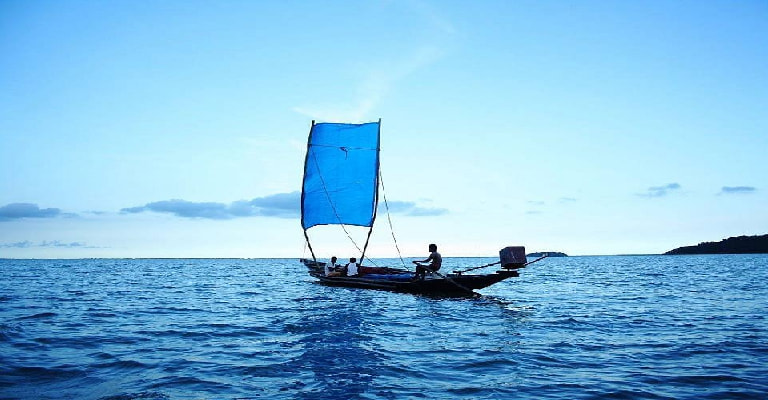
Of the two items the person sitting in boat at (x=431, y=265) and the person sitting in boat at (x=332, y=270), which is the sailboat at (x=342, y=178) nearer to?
the person sitting in boat at (x=332, y=270)

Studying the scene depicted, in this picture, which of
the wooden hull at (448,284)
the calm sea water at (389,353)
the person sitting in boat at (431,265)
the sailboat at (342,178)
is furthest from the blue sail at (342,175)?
the calm sea water at (389,353)

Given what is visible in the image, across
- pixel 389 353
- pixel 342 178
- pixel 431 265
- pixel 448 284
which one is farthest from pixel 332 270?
pixel 389 353

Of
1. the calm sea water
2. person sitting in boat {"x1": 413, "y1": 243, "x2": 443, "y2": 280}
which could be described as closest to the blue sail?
person sitting in boat {"x1": 413, "y1": 243, "x2": 443, "y2": 280}

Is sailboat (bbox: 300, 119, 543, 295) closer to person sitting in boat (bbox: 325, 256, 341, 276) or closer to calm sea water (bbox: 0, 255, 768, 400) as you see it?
person sitting in boat (bbox: 325, 256, 341, 276)

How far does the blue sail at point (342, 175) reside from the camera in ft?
103

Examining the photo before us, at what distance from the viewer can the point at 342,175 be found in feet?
104

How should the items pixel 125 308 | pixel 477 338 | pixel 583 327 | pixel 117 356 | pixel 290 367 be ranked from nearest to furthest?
pixel 290 367 < pixel 117 356 < pixel 477 338 < pixel 583 327 < pixel 125 308

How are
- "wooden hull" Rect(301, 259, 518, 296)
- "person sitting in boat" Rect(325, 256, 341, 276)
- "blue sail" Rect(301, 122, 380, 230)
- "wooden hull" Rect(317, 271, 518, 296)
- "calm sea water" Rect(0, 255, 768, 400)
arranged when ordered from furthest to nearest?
"blue sail" Rect(301, 122, 380, 230) < "person sitting in boat" Rect(325, 256, 341, 276) < "wooden hull" Rect(317, 271, 518, 296) < "wooden hull" Rect(301, 259, 518, 296) < "calm sea water" Rect(0, 255, 768, 400)

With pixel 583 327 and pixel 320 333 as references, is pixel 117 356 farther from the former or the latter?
pixel 583 327

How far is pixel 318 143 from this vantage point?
32406mm

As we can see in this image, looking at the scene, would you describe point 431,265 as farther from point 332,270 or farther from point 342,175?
point 332,270

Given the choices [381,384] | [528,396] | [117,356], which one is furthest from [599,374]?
[117,356]

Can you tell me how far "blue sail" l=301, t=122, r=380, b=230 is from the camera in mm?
31406

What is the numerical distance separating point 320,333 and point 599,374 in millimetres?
7516
